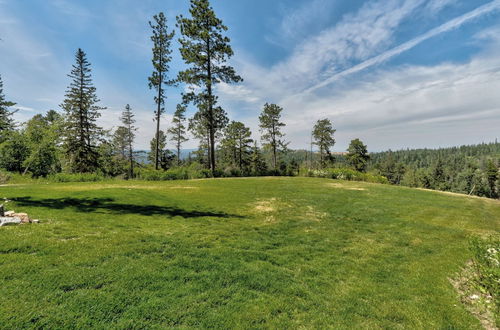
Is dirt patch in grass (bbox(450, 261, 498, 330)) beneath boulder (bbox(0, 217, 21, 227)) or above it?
beneath

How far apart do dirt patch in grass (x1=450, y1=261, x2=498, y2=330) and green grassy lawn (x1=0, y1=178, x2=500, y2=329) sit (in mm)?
184

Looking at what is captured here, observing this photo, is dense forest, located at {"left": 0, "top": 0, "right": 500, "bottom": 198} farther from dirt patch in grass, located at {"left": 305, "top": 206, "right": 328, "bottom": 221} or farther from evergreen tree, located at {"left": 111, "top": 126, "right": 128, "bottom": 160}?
dirt patch in grass, located at {"left": 305, "top": 206, "right": 328, "bottom": 221}

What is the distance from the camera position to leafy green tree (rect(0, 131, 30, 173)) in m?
18.0

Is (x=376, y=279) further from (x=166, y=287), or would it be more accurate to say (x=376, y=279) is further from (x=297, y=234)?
(x=166, y=287)

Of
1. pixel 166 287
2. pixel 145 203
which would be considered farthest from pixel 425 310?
pixel 145 203

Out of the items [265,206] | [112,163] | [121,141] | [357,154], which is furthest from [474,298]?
[121,141]

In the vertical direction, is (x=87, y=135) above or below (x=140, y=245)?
above

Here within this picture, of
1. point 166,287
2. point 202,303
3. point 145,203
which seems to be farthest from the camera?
point 145,203

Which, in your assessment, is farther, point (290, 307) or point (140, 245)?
point (140, 245)

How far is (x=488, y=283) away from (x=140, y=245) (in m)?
7.29

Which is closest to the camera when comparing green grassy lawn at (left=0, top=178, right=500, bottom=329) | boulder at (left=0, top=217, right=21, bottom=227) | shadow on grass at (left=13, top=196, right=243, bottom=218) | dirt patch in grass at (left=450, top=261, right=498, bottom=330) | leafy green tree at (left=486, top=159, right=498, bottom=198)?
green grassy lawn at (left=0, top=178, right=500, bottom=329)

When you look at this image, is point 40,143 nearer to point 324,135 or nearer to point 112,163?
point 112,163

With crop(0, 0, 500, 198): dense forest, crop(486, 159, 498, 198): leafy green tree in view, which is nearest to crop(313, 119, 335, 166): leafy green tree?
crop(0, 0, 500, 198): dense forest

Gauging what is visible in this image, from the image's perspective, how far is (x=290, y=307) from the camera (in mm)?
3646
